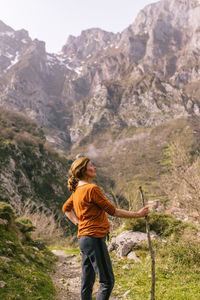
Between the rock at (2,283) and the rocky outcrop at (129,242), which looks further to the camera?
the rocky outcrop at (129,242)

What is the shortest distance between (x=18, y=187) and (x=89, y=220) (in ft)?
141

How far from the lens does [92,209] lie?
345 cm

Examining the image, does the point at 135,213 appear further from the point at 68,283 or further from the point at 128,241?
the point at 128,241

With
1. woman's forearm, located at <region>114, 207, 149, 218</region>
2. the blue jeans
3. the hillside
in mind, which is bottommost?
the hillside

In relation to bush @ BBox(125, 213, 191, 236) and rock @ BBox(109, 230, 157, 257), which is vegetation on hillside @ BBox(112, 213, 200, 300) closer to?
rock @ BBox(109, 230, 157, 257)

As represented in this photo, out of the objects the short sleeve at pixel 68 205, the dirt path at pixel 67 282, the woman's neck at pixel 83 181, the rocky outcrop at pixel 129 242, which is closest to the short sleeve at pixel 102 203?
the woman's neck at pixel 83 181

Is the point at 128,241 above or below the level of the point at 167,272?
below

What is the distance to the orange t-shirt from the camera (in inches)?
131

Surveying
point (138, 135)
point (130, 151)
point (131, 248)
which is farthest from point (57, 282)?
point (138, 135)

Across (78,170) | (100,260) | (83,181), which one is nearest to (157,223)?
(100,260)

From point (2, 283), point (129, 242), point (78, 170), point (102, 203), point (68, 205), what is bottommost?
point (129, 242)

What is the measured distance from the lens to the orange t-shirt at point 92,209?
3322mm

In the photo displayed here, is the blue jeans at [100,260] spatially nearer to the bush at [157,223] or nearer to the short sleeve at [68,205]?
the short sleeve at [68,205]

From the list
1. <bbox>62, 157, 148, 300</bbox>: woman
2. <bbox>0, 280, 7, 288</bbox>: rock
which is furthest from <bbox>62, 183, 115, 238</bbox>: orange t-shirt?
<bbox>0, 280, 7, 288</bbox>: rock
